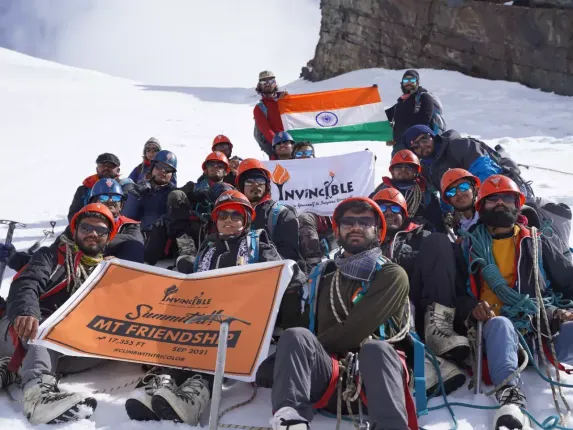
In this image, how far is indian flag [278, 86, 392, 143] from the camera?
35.9 ft

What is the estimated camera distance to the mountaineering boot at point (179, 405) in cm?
388

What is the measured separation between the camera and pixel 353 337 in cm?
402

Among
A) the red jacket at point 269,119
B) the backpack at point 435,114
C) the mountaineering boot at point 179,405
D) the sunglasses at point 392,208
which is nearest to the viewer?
the mountaineering boot at point 179,405

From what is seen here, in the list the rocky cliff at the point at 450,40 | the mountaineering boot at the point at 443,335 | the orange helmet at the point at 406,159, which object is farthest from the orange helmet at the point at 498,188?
the rocky cliff at the point at 450,40

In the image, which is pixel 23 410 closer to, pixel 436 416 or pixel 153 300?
pixel 153 300

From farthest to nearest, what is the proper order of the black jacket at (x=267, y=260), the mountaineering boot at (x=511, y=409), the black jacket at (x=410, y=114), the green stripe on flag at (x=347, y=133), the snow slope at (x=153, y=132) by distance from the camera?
the green stripe on flag at (x=347, y=133)
the black jacket at (x=410, y=114)
the black jacket at (x=267, y=260)
the snow slope at (x=153, y=132)
the mountaineering boot at (x=511, y=409)

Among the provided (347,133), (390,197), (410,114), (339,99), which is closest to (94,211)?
(390,197)

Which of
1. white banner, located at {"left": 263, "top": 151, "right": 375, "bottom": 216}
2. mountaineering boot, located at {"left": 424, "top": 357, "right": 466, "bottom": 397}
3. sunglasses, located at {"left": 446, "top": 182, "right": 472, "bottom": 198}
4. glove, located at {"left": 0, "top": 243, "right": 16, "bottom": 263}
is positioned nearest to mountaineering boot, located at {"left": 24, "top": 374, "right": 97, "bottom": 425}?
glove, located at {"left": 0, "top": 243, "right": 16, "bottom": 263}

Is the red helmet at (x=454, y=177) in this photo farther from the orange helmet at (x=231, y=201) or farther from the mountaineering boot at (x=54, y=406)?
the mountaineering boot at (x=54, y=406)

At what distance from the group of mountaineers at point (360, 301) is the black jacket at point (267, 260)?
12mm

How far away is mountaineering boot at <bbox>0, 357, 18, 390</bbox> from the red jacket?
20.2 feet

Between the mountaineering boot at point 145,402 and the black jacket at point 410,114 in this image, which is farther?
the black jacket at point 410,114

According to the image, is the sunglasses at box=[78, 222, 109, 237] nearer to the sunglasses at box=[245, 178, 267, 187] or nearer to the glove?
the glove

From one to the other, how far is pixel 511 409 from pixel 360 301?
1109 mm
